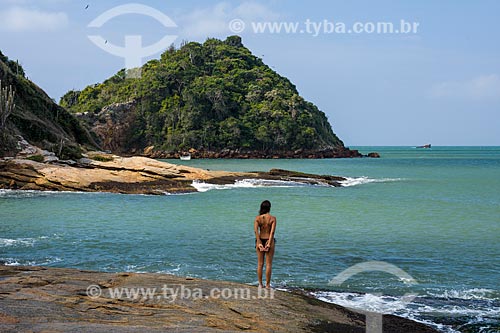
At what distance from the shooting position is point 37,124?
47781 mm

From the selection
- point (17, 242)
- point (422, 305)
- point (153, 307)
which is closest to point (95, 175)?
point (17, 242)

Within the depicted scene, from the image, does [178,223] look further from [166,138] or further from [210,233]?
[166,138]

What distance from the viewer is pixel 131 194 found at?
35.3m

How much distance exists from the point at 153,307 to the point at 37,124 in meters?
44.2

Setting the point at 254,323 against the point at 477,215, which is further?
the point at 477,215

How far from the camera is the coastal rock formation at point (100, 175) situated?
3550cm

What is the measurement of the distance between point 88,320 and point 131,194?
28784 mm

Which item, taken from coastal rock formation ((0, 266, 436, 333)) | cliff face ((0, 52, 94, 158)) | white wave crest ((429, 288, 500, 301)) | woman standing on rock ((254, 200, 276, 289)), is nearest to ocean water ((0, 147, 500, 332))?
white wave crest ((429, 288, 500, 301))

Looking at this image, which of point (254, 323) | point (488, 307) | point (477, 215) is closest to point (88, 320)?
point (254, 323)

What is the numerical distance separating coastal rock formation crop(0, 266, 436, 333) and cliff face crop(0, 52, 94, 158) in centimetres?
3358

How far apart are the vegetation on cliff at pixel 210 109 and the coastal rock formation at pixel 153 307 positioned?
336ft

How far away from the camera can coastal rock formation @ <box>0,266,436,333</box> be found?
7.06 meters

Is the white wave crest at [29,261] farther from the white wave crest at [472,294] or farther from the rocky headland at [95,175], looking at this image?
the rocky headland at [95,175]

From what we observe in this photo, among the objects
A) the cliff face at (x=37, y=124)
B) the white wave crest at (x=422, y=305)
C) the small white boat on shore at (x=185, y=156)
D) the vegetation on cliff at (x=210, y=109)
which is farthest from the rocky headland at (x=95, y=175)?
the vegetation on cliff at (x=210, y=109)
